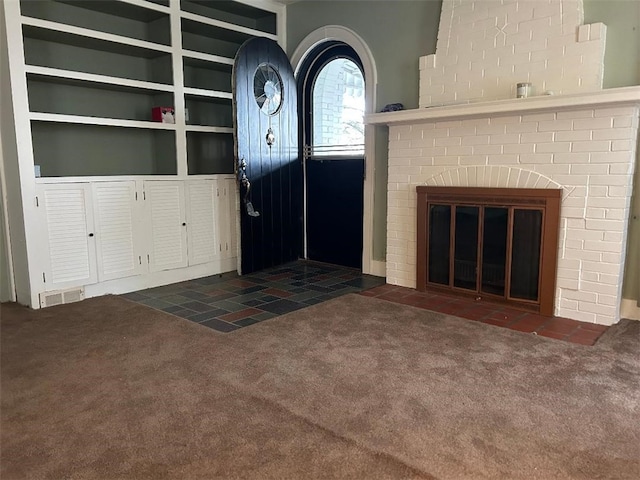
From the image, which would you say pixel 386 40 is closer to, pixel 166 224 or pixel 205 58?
pixel 205 58

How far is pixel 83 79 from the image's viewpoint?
11.4 feet

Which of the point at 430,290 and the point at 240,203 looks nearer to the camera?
the point at 430,290

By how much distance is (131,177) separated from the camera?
3.80 meters

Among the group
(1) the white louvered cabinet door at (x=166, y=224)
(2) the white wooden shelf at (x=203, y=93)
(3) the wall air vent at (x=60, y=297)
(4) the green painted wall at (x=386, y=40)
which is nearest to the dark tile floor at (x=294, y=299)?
(1) the white louvered cabinet door at (x=166, y=224)

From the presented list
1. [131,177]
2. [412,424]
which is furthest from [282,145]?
[412,424]

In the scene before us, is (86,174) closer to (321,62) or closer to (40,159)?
(40,159)

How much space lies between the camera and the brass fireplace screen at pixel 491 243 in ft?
10.3

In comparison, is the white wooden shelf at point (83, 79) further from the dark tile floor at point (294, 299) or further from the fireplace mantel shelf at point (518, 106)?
the fireplace mantel shelf at point (518, 106)

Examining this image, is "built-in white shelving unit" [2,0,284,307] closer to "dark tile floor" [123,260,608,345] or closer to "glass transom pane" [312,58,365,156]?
"dark tile floor" [123,260,608,345]

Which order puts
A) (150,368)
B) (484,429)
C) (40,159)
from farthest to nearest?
(40,159)
(150,368)
(484,429)

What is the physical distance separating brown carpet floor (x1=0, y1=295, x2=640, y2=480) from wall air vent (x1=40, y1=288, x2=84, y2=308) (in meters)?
0.40

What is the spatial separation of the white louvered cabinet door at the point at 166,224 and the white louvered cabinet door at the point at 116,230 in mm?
130

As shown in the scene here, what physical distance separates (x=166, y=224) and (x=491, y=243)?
265 cm

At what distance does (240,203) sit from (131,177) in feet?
3.08
